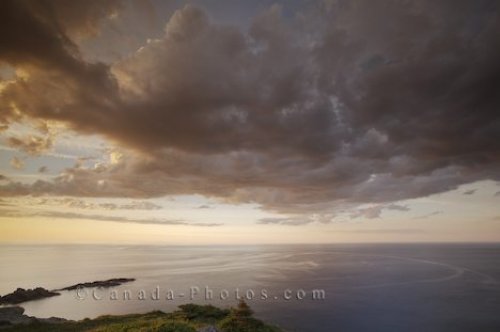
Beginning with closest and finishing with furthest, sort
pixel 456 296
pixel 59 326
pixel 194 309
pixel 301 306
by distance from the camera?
pixel 59 326 < pixel 194 309 < pixel 301 306 < pixel 456 296

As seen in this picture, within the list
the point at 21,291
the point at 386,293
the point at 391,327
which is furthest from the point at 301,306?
the point at 21,291

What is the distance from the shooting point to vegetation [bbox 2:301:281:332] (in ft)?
88.2

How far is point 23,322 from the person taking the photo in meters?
47.9

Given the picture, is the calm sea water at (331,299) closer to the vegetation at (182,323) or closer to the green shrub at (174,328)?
the vegetation at (182,323)

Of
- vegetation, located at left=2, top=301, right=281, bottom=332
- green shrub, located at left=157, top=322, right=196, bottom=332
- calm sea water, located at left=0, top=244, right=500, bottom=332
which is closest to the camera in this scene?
green shrub, located at left=157, top=322, right=196, bottom=332

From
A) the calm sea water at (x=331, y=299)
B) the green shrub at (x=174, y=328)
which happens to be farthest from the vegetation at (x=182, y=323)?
the calm sea water at (x=331, y=299)

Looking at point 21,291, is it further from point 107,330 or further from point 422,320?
point 422,320

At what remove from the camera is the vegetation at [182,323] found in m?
26.9

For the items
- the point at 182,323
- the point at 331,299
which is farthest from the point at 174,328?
the point at 331,299

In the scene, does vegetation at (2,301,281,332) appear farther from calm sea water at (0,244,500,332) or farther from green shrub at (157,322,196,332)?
calm sea water at (0,244,500,332)

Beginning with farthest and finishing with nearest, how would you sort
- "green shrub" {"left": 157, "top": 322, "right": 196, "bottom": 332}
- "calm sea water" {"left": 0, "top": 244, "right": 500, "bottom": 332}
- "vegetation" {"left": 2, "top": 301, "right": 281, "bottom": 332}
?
1. "calm sea water" {"left": 0, "top": 244, "right": 500, "bottom": 332}
2. "vegetation" {"left": 2, "top": 301, "right": 281, "bottom": 332}
3. "green shrub" {"left": 157, "top": 322, "right": 196, "bottom": 332}

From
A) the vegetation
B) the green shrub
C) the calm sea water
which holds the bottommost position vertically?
the calm sea water

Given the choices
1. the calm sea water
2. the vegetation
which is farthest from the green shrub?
the calm sea water

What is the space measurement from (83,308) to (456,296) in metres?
97.0
